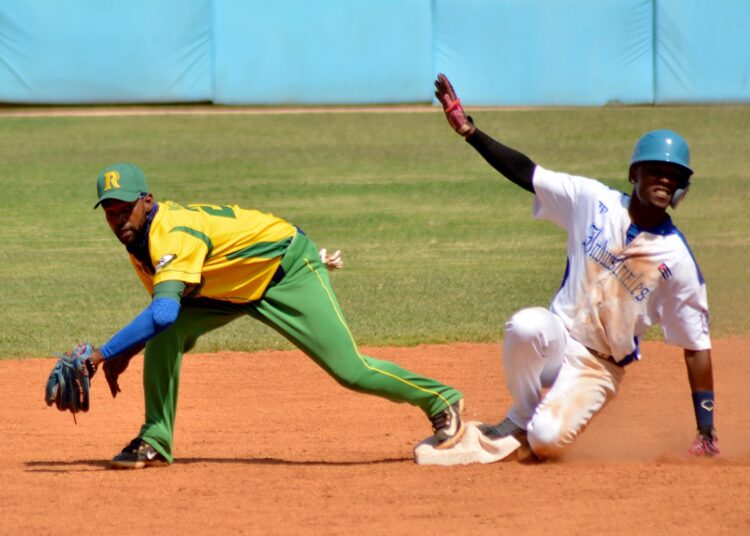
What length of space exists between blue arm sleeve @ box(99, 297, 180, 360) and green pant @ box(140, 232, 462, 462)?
54 cm

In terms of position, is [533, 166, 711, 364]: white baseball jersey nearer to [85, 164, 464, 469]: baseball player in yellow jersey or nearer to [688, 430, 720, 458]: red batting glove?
[688, 430, 720, 458]: red batting glove

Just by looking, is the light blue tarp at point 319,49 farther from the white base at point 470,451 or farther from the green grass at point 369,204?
the white base at point 470,451

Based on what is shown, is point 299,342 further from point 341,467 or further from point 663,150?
point 663,150

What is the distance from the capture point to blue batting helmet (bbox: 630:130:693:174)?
18.3 feet

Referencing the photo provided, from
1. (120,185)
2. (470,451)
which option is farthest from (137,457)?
(470,451)

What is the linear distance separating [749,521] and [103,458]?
332 centimetres

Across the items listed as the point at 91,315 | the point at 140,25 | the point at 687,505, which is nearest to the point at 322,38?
the point at 140,25

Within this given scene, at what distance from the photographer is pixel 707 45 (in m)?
24.3

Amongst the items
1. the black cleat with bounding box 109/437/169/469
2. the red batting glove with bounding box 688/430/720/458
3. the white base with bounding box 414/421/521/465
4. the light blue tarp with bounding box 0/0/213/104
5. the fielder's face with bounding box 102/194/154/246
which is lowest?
the light blue tarp with bounding box 0/0/213/104

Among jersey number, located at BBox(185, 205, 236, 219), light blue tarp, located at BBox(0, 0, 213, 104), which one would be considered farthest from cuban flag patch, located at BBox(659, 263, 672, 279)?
light blue tarp, located at BBox(0, 0, 213, 104)

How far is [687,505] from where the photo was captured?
5.11 m

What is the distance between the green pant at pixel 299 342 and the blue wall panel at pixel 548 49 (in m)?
18.9

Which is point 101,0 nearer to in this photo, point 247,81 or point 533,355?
point 247,81

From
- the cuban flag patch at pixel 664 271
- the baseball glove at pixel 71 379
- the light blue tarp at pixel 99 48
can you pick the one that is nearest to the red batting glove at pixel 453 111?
the cuban flag patch at pixel 664 271
